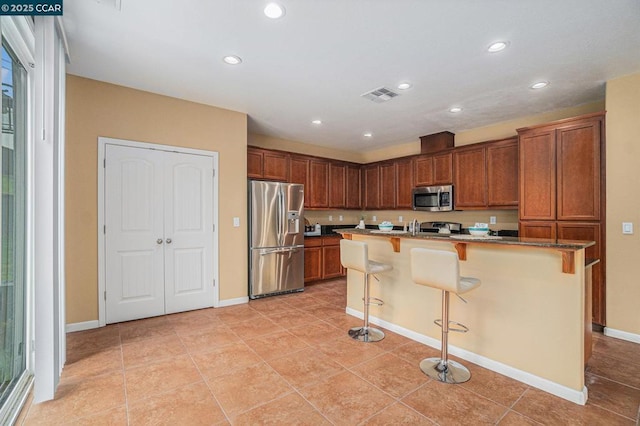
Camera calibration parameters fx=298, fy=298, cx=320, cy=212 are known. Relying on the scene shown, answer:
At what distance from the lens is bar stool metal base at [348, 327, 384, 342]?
3.10m

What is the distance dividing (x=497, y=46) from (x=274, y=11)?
191 cm

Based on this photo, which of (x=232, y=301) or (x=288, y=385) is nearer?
(x=288, y=385)

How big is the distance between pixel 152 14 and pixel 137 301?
306 centimetres

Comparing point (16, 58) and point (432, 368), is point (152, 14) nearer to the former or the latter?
point (16, 58)

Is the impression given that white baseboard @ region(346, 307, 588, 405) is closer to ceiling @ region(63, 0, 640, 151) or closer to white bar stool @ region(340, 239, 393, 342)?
white bar stool @ region(340, 239, 393, 342)

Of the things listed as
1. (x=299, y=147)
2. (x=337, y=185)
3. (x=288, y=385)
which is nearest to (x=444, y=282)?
(x=288, y=385)

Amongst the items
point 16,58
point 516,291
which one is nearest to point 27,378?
point 16,58

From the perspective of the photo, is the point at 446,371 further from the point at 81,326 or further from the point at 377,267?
the point at 81,326

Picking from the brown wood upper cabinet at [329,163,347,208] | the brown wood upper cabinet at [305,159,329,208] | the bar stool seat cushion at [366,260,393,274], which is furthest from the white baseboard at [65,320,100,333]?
the brown wood upper cabinet at [329,163,347,208]

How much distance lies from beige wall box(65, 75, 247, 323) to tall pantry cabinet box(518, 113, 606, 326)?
3.95 meters

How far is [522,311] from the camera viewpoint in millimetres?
2396

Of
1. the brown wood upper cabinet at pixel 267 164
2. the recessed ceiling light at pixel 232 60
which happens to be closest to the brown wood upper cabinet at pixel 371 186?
the brown wood upper cabinet at pixel 267 164

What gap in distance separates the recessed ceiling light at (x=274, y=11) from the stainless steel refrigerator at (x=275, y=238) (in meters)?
2.67

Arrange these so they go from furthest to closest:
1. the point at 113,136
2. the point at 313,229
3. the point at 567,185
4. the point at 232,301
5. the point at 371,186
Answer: the point at 371,186, the point at 313,229, the point at 232,301, the point at 567,185, the point at 113,136
